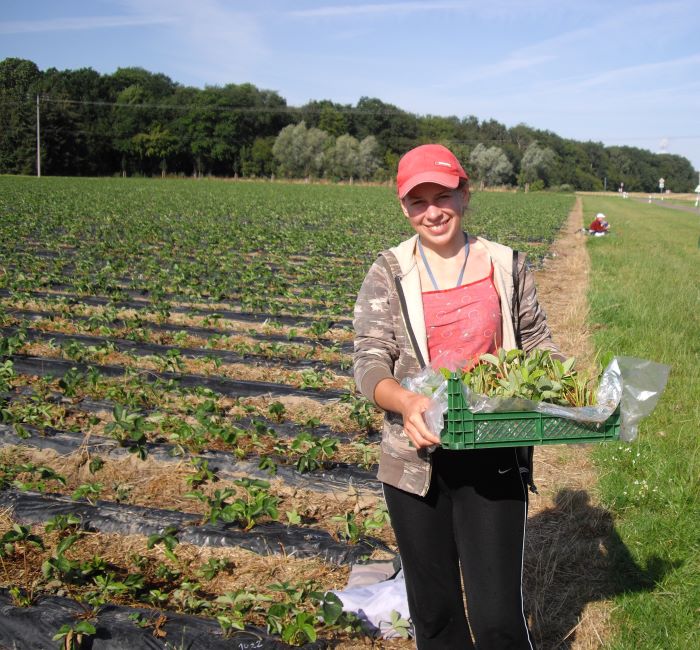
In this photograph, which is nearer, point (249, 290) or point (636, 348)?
point (636, 348)

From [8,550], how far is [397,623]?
1.89 meters

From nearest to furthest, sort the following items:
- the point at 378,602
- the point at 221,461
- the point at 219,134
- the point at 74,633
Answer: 1. the point at 74,633
2. the point at 378,602
3. the point at 221,461
4. the point at 219,134

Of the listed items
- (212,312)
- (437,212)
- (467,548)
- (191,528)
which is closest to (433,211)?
(437,212)

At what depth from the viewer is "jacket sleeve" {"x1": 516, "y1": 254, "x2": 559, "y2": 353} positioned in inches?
99.3

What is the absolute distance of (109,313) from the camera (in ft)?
26.7

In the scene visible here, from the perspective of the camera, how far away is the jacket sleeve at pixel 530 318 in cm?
252

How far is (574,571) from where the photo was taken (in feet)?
12.3

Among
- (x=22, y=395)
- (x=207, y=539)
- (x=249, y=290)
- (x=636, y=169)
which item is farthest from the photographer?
(x=636, y=169)

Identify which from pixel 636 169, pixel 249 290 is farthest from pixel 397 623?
pixel 636 169

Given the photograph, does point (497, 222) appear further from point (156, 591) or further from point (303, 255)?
point (156, 591)

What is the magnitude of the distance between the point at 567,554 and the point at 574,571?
13cm

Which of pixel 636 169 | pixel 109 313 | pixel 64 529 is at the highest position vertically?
pixel 636 169

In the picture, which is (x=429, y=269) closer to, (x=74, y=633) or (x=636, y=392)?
(x=636, y=392)

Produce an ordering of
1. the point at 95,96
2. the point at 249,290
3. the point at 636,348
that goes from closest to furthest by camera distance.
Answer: the point at 636,348, the point at 249,290, the point at 95,96
